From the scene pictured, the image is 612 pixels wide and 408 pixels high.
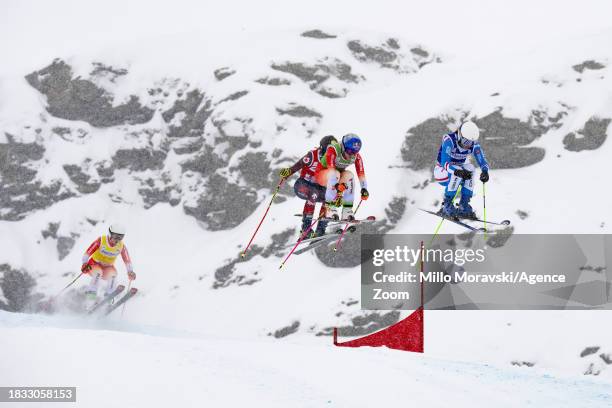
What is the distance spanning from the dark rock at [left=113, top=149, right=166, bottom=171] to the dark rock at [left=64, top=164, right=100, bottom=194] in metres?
2.64

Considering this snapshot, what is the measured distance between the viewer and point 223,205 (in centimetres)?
A: 4962

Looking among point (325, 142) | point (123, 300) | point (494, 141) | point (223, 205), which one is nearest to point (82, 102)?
point (223, 205)

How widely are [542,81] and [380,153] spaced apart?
10.8 meters

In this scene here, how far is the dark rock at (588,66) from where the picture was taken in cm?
4166

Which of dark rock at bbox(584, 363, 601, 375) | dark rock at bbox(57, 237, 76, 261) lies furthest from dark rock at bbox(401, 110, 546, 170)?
dark rock at bbox(57, 237, 76, 261)

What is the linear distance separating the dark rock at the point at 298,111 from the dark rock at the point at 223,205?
6.57 metres

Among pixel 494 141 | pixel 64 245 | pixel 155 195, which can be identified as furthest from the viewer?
pixel 155 195

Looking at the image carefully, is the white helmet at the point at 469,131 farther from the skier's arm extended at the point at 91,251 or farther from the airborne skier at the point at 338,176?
the skier's arm extended at the point at 91,251

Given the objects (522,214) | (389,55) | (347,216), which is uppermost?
(389,55)

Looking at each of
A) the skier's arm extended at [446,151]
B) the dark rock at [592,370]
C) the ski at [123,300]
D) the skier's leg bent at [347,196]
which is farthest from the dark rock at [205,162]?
the skier's arm extended at [446,151]

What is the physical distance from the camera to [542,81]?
137 ft

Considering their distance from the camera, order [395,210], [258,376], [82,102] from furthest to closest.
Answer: [82,102], [395,210], [258,376]

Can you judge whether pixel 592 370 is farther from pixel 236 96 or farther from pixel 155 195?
pixel 155 195

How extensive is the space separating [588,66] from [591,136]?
589 centimetres
